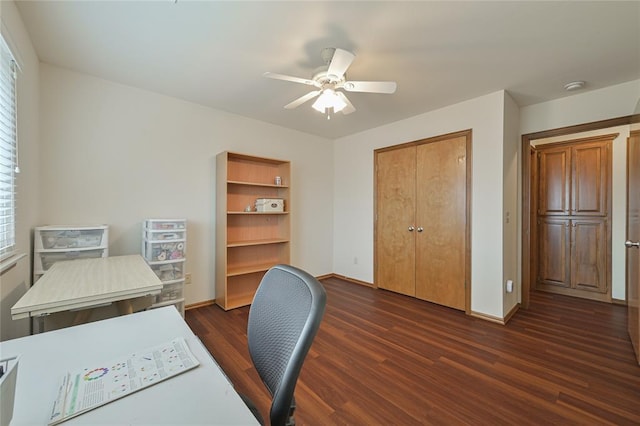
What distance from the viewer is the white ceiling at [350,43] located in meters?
1.64

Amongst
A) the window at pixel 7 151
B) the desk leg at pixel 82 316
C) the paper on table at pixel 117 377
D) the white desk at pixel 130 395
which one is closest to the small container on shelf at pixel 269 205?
the desk leg at pixel 82 316

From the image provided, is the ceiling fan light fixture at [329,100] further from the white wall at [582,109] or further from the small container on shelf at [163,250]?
the white wall at [582,109]

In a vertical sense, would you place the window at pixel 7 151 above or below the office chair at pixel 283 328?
above

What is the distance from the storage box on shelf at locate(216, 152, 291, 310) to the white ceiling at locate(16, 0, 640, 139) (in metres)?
0.99

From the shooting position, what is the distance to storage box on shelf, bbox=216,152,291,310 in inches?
123

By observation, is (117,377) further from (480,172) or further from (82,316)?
(480,172)

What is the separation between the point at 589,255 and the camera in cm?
354

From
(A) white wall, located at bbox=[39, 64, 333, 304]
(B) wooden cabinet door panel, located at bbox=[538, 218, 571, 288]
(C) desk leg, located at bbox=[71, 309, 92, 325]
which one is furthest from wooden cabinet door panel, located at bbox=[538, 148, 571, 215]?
(C) desk leg, located at bbox=[71, 309, 92, 325]

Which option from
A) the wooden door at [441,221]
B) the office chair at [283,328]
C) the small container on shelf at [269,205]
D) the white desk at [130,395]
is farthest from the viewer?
the small container on shelf at [269,205]

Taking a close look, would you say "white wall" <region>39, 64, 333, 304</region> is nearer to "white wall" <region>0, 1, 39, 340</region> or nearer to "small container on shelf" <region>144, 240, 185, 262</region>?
"white wall" <region>0, 1, 39, 340</region>

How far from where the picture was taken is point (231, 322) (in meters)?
2.74

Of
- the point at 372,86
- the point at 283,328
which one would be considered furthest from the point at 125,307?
the point at 372,86

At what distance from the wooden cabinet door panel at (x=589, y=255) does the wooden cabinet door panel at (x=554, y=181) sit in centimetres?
30

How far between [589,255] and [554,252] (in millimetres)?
357
